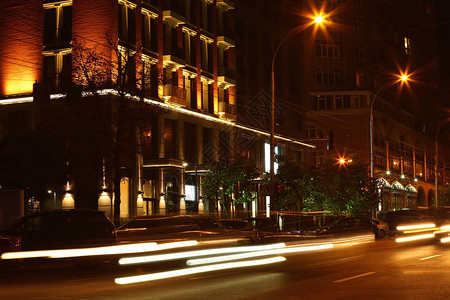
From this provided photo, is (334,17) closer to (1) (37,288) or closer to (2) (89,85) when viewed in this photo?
(2) (89,85)

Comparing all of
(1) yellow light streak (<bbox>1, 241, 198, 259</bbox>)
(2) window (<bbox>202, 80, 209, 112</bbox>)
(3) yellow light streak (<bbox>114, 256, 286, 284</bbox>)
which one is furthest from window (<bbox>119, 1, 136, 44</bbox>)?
(3) yellow light streak (<bbox>114, 256, 286, 284</bbox>)

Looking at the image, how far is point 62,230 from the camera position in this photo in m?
20.6

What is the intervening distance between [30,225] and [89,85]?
12207 mm

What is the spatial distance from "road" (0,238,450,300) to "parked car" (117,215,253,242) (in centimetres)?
132

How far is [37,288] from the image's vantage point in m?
14.8

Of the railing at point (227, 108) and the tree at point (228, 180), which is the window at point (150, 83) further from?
the railing at point (227, 108)

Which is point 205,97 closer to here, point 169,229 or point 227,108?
point 227,108

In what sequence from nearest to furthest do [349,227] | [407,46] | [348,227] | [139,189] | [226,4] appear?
[348,227]
[349,227]
[139,189]
[226,4]
[407,46]

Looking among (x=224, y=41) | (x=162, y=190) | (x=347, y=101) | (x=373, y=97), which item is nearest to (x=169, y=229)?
(x=162, y=190)

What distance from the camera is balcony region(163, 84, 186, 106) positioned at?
45.6 meters

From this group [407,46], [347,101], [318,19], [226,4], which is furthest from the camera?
[407,46]

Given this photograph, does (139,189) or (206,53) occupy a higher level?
(206,53)

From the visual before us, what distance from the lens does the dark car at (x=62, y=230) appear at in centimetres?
2019

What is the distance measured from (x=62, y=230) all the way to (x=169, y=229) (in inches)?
127
